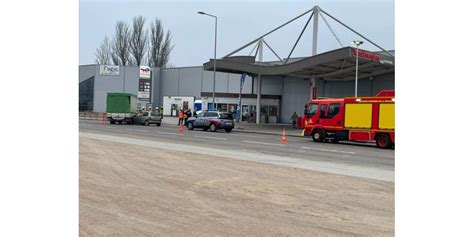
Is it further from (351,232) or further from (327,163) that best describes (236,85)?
(351,232)

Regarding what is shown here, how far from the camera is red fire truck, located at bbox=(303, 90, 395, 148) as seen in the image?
2180 cm

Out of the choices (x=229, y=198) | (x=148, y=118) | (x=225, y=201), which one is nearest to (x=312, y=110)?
(x=148, y=118)

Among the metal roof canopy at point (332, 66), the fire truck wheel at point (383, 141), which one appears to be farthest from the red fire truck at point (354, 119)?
the metal roof canopy at point (332, 66)

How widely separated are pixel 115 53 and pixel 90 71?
33.8ft

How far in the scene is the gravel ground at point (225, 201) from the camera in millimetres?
5648

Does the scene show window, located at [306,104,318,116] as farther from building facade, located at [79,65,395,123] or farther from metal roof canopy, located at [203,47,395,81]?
building facade, located at [79,65,395,123]

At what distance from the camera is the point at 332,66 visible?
34.6m

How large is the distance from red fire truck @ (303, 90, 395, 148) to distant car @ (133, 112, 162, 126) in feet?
53.6

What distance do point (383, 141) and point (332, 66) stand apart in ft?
45.6

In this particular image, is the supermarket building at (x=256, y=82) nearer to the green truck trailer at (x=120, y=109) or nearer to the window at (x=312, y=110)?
the window at (x=312, y=110)

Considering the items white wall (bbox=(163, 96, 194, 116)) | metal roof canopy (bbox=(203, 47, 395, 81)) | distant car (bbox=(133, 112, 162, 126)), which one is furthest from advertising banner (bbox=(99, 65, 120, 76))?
metal roof canopy (bbox=(203, 47, 395, 81))

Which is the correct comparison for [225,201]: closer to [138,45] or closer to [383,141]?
[383,141]

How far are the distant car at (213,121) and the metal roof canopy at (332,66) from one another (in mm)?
7223

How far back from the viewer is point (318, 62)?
104ft
